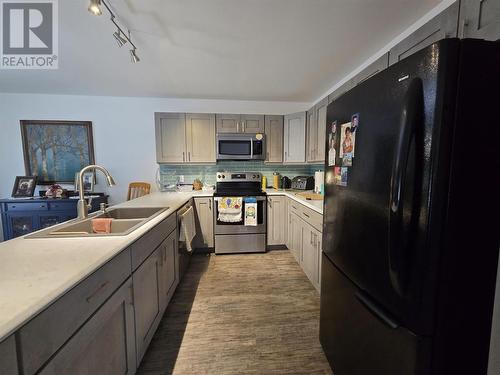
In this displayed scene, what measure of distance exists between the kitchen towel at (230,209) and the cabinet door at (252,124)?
113 centimetres

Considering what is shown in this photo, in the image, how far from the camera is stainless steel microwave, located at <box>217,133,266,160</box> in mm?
3201

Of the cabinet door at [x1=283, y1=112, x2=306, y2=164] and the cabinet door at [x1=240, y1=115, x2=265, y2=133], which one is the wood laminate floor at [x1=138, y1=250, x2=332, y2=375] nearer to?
the cabinet door at [x1=283, y1=112, x2=306, y2=164]

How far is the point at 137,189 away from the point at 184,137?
1.13 meters

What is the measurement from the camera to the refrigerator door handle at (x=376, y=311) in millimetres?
758

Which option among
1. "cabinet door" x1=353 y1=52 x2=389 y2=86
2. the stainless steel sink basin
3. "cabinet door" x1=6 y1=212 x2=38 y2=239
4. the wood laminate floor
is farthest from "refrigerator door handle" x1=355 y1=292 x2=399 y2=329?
"cabinet door" x1=6 y1=212 x2=38 y2=239

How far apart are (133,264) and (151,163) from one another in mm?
2585

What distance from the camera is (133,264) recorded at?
1190 millimetres

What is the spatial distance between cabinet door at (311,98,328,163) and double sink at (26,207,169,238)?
193cm

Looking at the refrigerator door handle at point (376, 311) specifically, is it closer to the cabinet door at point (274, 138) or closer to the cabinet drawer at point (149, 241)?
the cabinet drawer at point (149, 241)

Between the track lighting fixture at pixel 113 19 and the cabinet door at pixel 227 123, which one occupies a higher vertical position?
the track lighting fixture at pixel 113 19

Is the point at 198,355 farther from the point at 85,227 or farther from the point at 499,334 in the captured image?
the point at 499,334

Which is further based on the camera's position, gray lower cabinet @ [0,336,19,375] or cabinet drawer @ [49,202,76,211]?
cabinet drawer @ [49,202,76,211]

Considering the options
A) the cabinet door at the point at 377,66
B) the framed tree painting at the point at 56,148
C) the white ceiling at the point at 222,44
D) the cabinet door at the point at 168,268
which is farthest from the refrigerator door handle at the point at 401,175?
the framed tree painting at the point at 56,148

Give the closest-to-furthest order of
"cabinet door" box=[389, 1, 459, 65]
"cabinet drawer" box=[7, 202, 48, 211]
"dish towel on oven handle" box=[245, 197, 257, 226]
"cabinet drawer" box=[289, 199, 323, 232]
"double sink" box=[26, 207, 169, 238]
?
"cabinet door" box=[389, 1, 459, 65] < "double sink" box=[26, 207, 169, 238] < "cabinet drawer" box=[289, 199, 323, 232] < "cabinet drawer" box=[7, 202, 48, 211] < "dish towel on oven handle" box=[245, 197, 257, 226]
